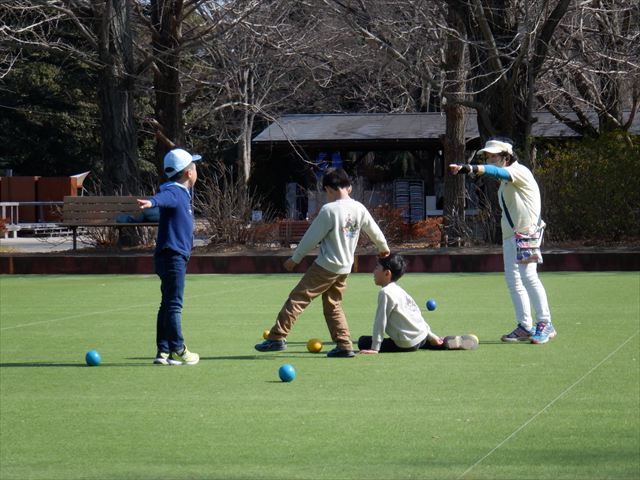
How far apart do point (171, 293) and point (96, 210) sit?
46.7ft

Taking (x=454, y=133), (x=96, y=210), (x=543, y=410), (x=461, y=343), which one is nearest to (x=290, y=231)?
(x=96, y=210)

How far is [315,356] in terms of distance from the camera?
33.2 feet

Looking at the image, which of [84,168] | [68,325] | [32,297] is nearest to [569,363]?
[68,325]

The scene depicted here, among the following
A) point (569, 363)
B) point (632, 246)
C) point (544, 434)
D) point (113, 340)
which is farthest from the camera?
point (632, 246)

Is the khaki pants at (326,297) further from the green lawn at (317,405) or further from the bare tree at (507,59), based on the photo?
the bare tree at (507,59)

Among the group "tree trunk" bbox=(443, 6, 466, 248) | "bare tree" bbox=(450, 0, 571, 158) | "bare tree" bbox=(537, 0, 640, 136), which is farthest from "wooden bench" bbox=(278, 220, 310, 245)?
"bare tree" bbox=(537, 0, 640, 136)

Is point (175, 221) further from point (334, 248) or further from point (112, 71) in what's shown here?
point (112, 71)

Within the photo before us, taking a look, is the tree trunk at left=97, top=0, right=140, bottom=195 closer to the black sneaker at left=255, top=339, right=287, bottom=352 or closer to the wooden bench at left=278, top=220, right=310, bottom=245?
the wooden bench at left=278, top=220, right=310, bottom=245

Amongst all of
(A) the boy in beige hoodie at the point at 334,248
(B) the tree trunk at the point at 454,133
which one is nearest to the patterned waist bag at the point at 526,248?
(A) the boy in beige hoodie at the point at 334,248

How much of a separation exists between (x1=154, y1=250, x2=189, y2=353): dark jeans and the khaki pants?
3.27 feet

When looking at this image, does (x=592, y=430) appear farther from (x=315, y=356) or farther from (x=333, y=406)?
(x=315, y=356)

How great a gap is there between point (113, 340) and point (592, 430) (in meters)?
6.01

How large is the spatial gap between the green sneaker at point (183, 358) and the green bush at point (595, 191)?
13319mm

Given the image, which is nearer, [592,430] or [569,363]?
[592,430]
